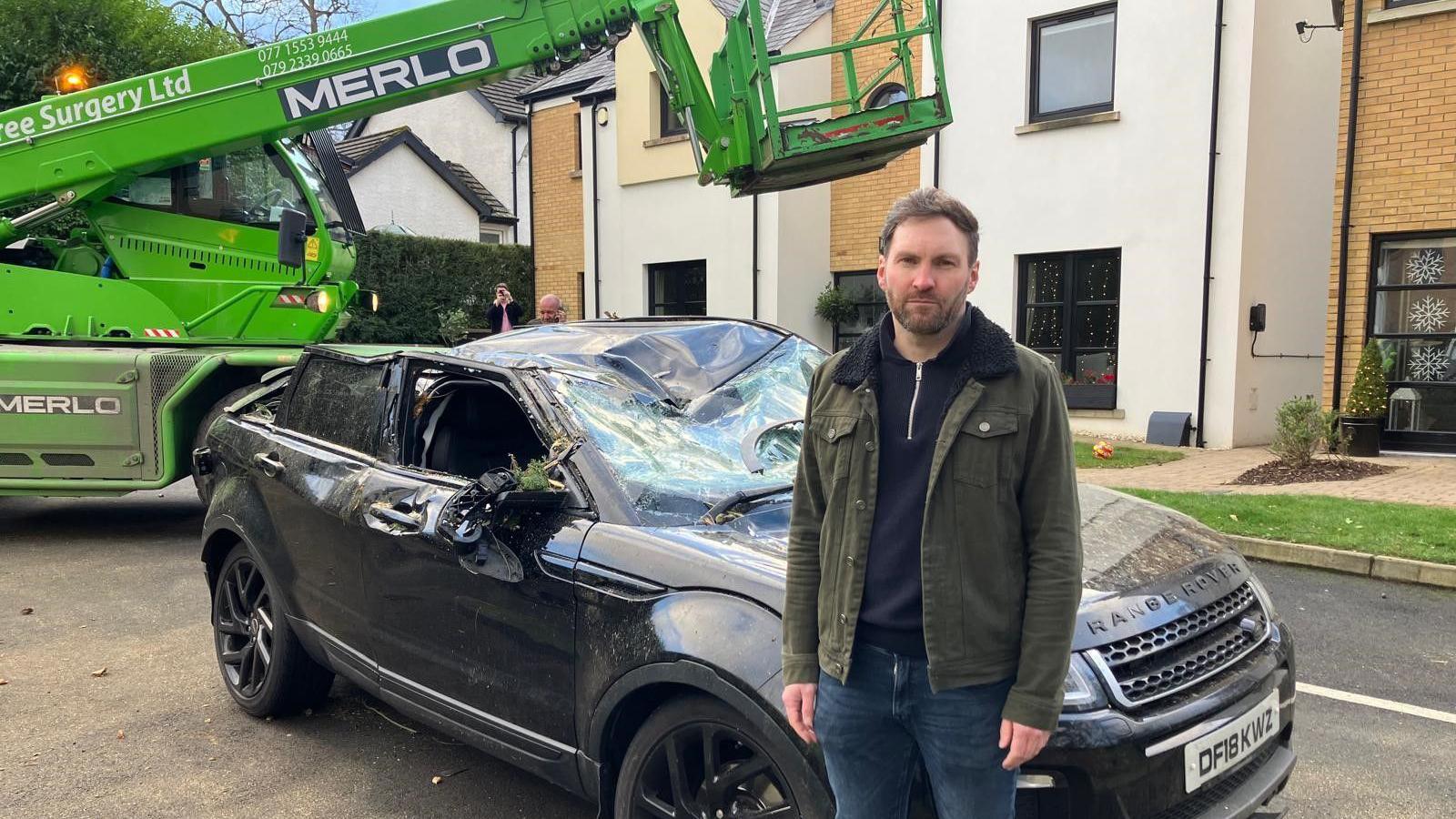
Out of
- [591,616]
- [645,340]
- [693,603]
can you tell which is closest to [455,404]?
[645,340]

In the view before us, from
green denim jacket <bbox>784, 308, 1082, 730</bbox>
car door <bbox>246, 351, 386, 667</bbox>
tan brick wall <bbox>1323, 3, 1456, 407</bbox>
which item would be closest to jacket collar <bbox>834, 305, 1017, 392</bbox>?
green denim jacket <bbox>784, 308, 1082, 730</bbox>

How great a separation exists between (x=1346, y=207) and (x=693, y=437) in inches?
387

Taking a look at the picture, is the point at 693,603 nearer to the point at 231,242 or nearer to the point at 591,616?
the point at 591,616

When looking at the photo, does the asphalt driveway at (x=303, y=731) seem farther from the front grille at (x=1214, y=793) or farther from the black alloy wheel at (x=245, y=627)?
the front grille at (x=1214, y=793)

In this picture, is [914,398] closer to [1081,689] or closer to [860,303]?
[1081,689]

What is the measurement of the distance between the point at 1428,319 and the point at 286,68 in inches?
444

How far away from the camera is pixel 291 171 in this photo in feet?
27.7

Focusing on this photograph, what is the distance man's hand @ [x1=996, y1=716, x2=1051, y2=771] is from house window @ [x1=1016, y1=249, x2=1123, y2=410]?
440 inches

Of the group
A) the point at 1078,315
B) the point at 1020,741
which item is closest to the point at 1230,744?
the point at 1020,741

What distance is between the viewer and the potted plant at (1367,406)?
10164 millimetres

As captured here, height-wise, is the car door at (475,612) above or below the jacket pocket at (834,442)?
below

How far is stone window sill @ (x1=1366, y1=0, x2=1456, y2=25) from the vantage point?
9759 millimetres

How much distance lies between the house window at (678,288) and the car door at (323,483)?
12528 mm

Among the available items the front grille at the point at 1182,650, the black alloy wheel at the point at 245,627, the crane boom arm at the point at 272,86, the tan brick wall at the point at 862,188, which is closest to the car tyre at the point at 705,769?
the front grille at the point at 1182,650
